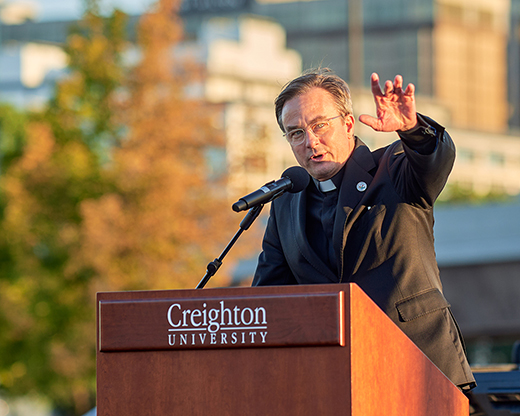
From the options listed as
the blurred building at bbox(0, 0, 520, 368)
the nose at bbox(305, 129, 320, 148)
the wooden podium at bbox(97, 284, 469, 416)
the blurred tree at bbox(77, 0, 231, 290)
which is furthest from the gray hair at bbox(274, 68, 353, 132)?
the blurred building at bbox(0, 0, 520, 368)

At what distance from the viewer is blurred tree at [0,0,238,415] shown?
1550 cm

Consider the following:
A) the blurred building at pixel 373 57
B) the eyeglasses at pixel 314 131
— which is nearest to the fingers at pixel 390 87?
the eyeglasses at pixel 314 131

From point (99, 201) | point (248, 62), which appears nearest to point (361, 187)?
point (99, 201)

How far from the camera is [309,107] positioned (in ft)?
12.0

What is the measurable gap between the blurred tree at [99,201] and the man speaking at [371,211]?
1145 centimetres

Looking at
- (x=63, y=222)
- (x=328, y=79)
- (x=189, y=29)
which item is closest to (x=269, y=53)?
(x=189, y=29)

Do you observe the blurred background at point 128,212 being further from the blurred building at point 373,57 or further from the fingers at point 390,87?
the blurred building at point 373,57

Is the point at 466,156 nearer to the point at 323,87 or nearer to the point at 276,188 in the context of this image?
the point at 323,87

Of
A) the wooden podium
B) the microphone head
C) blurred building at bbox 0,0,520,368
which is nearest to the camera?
the wooden podium

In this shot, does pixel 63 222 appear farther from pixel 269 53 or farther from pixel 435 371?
pixel 269 53

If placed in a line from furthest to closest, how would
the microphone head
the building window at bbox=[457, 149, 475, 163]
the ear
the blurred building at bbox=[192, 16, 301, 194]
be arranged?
the building window at bbox=[457, 149, 475, 163] < the blurred building at bbox=[192, 16, 301, 194] < the ear < the microphone head

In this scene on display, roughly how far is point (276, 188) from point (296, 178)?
0.15m

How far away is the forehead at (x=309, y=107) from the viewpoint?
3.64 meters

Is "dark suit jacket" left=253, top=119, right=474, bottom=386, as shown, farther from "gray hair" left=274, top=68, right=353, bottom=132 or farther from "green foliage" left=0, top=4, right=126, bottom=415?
"green foliage" left=0, top=4, right=126, bottom=415
